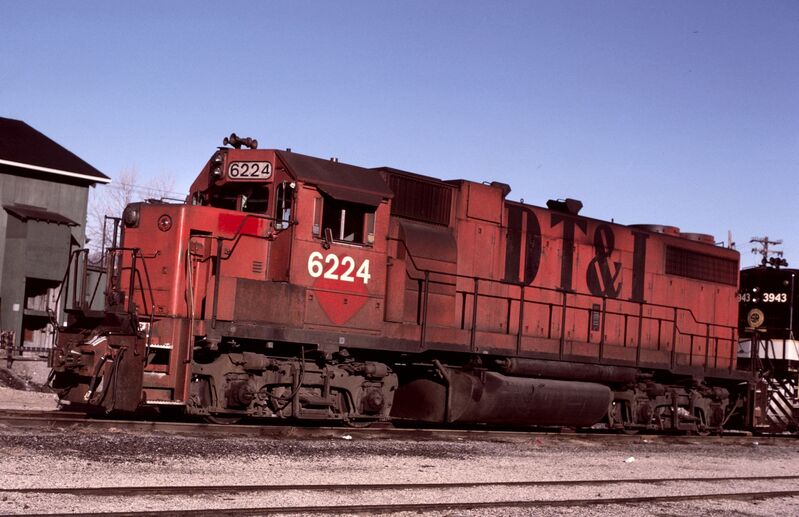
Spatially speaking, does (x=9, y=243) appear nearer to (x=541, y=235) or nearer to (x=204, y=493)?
(x=541, y=235)

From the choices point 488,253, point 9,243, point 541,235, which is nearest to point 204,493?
point 488,253

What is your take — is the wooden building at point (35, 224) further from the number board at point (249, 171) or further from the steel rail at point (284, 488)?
the steel rail at point (284, 488)

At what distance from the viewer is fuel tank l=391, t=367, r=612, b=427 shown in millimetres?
14211

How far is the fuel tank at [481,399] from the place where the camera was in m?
14.2

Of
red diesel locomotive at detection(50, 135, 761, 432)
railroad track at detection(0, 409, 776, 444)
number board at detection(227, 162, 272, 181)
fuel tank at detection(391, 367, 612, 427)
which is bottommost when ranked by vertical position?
railroad track at detection(0, 409, 776, 444)

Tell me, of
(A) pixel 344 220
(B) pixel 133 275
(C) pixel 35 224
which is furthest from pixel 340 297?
(C) pixel 35 224

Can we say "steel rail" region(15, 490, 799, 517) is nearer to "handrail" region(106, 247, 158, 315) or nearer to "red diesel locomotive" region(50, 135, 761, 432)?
"red diesel locomotive" region(50, 135, 761, 432)

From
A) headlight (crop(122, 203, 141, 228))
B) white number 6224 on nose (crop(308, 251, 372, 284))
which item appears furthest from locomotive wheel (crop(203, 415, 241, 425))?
headlight (crop(122, 203, 141, 228))

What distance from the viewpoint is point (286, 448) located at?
34.3 feet

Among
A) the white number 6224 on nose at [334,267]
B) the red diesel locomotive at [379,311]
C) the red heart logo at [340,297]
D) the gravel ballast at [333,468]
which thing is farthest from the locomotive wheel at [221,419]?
the white number 6224 on nose at [334,267]

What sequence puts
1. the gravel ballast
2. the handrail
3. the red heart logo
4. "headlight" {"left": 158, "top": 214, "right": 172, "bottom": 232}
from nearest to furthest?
1. the gravel ballast
2. the handrail
3. "headlight" {"left": 158, "top": 214, "right": 172, "bottom": 232}
4. the red heart logo

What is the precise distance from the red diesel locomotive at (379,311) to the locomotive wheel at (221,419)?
73 millimetres

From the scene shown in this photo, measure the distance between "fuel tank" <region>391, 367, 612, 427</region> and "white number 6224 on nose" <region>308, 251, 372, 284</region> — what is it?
2.32 m

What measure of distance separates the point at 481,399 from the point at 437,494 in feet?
20.3
